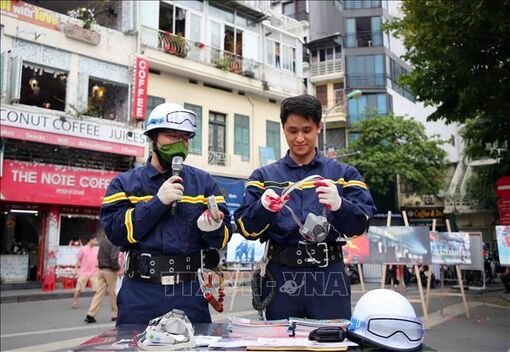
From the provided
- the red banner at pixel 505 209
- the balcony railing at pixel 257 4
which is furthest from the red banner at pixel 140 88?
the red banner at pixel 505 209

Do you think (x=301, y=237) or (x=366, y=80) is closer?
(x=301, y=237)

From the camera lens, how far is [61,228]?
17.0 metres

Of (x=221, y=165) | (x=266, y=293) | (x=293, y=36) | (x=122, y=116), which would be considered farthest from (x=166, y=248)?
(x=293, y=36)

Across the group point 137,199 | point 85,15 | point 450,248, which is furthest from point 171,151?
point 85,15

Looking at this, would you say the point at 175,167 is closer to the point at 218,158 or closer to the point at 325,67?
the point at 218,158

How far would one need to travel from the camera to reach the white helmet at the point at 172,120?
3.13 m

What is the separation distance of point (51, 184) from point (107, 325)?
338 inches

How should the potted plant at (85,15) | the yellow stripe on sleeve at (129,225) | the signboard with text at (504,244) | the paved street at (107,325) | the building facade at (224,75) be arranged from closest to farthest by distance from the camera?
the yellow stripe on sleeve at (129,225)
the paved street at (107,325)
the signboard with text at (504,244)
the potted plant at (85,15)
the building facade at (224,75)

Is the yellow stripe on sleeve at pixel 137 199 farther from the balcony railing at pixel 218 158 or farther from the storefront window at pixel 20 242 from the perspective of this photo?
the balcony railing at pixel 218 158

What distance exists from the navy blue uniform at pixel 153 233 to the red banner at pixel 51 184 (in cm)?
1383

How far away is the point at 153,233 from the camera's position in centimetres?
309

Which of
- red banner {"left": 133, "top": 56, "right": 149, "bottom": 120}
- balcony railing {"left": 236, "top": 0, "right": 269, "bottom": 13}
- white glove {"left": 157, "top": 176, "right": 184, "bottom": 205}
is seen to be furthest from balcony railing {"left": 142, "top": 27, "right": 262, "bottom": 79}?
white glove {"left": 157, "top": 176, "right": 184, "bottom": 205}

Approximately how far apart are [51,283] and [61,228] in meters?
2.11

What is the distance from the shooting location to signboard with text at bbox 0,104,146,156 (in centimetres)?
1534
